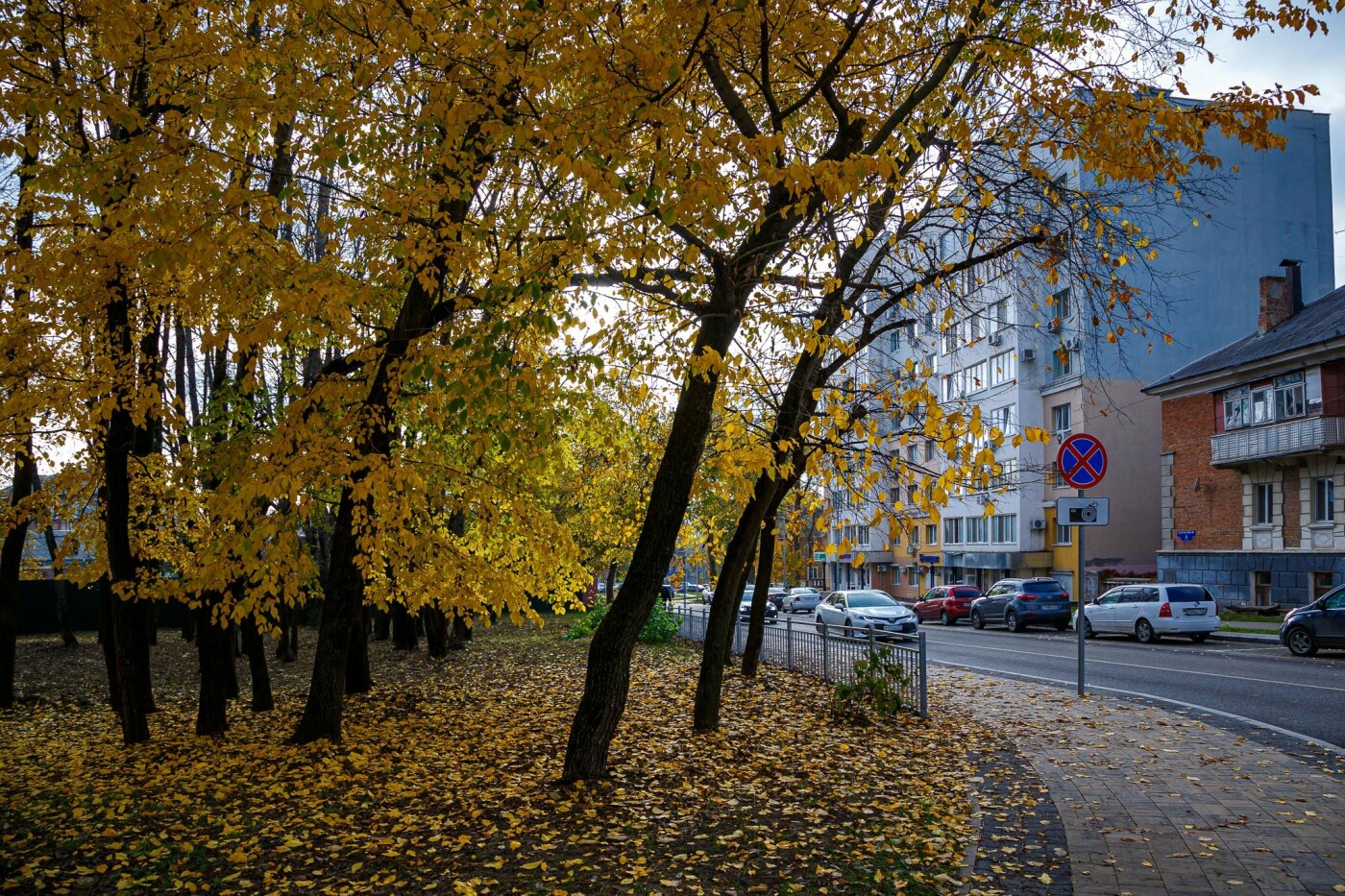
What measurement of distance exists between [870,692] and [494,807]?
204 inches

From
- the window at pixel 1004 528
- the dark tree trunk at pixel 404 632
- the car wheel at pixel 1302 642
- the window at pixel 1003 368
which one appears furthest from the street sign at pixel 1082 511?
the window at pixel 1004 528

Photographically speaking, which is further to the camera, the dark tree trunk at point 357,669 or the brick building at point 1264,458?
the brick building at point 1264,458

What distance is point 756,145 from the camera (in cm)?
530

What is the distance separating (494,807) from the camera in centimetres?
698

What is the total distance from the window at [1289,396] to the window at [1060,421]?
12.7 metres

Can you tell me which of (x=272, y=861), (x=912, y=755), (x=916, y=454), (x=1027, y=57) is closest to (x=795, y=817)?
(x=912, y=755)

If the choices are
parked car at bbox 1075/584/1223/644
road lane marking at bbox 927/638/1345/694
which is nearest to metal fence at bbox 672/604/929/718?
road lane marking at bbox 927/638/1345/694

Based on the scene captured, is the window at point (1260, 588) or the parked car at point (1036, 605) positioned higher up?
the window at point (1260, 588)

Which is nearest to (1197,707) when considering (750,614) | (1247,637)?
(750,614)

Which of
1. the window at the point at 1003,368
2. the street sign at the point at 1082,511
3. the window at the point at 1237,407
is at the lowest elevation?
the street sign at the point at 1082,511

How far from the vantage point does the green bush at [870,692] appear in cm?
1049

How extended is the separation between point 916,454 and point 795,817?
46.3m

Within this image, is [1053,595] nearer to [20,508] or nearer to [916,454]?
[916,454]

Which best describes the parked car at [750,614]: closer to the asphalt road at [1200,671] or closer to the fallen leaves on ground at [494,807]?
the asphalt road at [1200,671]
